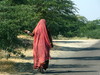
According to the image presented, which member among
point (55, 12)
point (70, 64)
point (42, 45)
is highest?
point (55, 12)

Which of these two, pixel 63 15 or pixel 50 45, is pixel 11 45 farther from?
pixel 63 15

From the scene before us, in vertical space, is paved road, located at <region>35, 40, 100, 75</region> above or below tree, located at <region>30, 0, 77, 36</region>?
below

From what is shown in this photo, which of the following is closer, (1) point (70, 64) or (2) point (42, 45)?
(2) point (42, 45)

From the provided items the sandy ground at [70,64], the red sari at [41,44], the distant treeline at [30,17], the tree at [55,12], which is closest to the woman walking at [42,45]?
the red sari at [41,44]

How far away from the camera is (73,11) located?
99.4ft

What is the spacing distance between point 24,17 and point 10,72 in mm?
2123

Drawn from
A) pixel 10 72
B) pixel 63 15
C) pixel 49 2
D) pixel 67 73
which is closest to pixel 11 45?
pixel 10 72

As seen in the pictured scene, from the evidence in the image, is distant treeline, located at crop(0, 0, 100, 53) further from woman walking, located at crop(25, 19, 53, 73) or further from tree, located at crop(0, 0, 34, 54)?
woman walking, located at crop(25, 19, 53, 73)

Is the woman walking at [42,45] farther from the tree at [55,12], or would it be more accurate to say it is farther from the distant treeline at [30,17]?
the tree at [55,12]

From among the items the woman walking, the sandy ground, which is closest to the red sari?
the woman walking

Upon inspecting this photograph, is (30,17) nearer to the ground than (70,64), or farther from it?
farther from it

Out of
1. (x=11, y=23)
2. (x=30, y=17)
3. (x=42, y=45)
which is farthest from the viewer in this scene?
(x=30, y=17)

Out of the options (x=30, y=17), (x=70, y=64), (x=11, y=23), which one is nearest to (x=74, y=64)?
(x=70, y=64)

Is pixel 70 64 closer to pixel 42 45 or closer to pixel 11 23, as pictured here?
pixel 42 45
